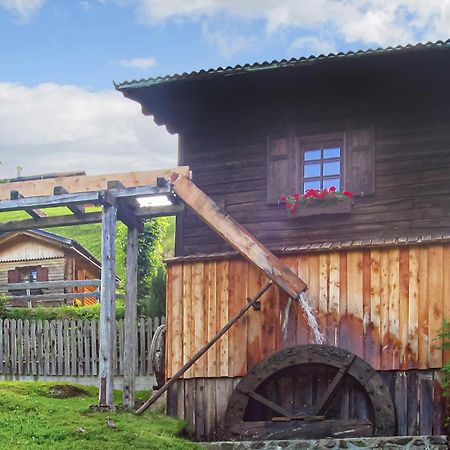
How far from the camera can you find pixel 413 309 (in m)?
12.1

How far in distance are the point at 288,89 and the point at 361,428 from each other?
5752 mm

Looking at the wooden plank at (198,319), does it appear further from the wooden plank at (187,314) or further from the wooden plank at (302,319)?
Answer: the wooden plank at (302,319)

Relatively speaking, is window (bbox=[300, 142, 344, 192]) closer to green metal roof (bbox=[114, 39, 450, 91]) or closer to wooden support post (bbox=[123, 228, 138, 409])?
green metal roof (bbox=[114, 39, 450, 91])

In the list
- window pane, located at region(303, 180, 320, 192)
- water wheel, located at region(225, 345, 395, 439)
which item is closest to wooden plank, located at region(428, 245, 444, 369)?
water wheel, located at region(225, 345, 395, 439)

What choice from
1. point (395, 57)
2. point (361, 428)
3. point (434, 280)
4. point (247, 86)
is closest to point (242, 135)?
point (247, 86)

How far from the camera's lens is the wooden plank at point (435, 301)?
11.9 m

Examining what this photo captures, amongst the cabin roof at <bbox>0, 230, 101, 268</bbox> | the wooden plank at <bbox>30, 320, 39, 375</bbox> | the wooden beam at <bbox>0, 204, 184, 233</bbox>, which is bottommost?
the wooden plank at <bbox>30, 320, 39, 375</bbox>

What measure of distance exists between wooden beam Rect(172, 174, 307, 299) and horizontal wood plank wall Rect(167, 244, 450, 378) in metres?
0.52

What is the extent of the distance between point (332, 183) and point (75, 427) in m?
5.82

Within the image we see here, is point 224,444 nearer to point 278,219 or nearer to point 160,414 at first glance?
point 160,414

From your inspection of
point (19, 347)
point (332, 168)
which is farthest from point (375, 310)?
point (19, 347)

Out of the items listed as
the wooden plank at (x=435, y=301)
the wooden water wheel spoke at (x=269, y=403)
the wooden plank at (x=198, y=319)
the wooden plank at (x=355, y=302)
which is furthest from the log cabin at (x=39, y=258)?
the wooden plank at (x=435, y=301)

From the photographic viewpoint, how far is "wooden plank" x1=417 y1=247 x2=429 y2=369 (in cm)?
1196

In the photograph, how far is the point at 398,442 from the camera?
34.1 ft
